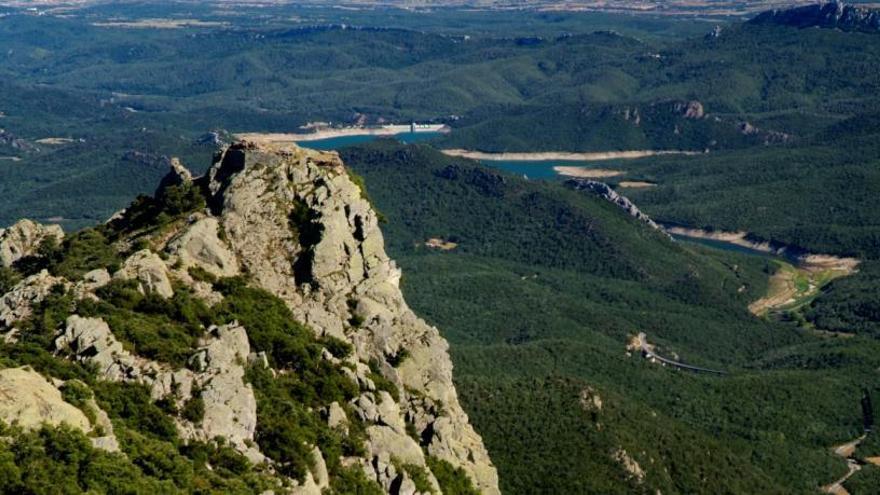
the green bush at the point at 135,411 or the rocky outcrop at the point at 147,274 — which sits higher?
the rocky outcrop at the point at 147,274

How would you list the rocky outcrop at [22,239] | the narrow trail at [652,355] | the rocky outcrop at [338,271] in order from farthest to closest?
1. the narrow trail at [652,355]
2. the rocky outcrop at [22,239]
3. the rocky outcrop at [338,271]

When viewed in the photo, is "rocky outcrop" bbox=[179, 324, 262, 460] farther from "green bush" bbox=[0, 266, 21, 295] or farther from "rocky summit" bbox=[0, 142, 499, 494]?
"green bush" bbox=[0, 266, 21, 295]

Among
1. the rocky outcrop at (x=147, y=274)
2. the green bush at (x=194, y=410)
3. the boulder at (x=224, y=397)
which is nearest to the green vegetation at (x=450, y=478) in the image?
the boulder at (x=224, y=397)

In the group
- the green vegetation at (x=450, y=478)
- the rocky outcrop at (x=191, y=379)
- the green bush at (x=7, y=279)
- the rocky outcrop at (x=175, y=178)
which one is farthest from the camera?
the rocky outcrop at (x=175, y=178)

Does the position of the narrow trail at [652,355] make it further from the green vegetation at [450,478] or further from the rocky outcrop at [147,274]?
the rocky outcrop at [147,274]

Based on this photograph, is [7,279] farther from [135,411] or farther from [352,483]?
[352,483]
